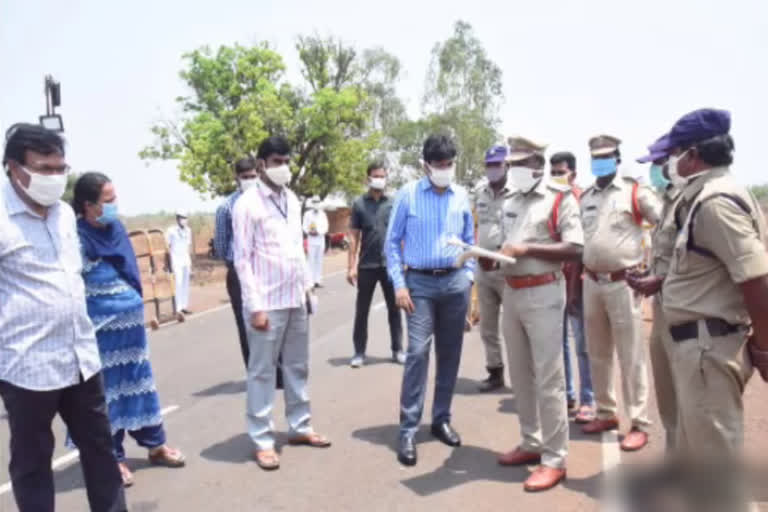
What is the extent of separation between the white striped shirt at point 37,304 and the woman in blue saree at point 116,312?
0.84 meters

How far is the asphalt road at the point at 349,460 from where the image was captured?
4020mm

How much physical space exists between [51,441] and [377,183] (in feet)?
15.0

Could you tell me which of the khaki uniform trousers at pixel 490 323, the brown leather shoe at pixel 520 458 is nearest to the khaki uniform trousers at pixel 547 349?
the brown leather shoe at pixel 520 458

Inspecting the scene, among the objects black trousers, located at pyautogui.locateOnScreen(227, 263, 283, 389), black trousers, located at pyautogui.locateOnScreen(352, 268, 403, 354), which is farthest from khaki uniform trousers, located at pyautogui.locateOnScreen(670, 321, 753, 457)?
black trousers, located at pyautogui.locateOnScreen(352, 268, 403, 354)

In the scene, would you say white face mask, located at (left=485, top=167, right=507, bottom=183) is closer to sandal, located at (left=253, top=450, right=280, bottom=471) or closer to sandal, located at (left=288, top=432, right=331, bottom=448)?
sandal, located at (left=288, top=432, right=331, bottom=448)

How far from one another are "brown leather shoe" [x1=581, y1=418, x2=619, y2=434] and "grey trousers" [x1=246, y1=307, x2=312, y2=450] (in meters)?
2.08

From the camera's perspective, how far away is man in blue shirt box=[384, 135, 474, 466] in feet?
15.5

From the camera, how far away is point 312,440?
16.3 feet

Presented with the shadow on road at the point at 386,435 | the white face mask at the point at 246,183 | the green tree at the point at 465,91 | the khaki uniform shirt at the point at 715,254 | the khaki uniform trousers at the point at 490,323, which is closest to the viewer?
the khaki uniform shirt at the point at 715,254

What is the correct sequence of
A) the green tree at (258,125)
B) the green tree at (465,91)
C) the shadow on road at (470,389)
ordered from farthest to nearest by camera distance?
1. the green tree at (465,91)
2. the green tree at (258,125)
3. the shadow on road at (470,389)

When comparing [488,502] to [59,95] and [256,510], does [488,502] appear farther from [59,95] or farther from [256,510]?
[59,95]

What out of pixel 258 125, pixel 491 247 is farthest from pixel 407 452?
pixel 258 125

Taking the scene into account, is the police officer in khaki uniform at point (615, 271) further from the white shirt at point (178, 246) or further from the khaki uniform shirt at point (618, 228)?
the white shirt at point (178, 246)

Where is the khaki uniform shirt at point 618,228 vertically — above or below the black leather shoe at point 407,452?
above
